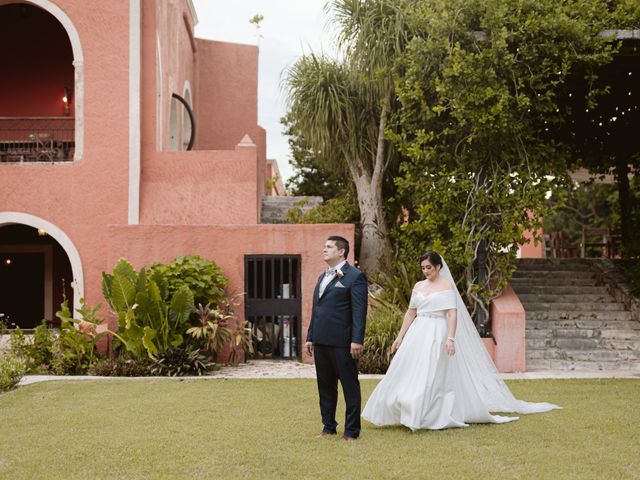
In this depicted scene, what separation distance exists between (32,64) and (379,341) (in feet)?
42.1

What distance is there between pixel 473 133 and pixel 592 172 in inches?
245

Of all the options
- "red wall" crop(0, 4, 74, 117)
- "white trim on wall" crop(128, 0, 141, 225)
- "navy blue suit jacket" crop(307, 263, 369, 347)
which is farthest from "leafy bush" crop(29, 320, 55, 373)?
"red wall" crop(0, 4, 74, 117)

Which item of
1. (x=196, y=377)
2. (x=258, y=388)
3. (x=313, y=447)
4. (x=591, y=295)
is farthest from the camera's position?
(x=591, y=295)

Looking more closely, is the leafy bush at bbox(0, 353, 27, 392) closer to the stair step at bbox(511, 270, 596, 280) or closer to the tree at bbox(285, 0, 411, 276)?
the tree at bbox(285, 0, 411, 276)

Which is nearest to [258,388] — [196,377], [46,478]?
[196,377]

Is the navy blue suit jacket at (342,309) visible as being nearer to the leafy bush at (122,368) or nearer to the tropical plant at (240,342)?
the leafy bush at (122,368)

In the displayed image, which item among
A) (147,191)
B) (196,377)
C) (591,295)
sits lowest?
(196,377)

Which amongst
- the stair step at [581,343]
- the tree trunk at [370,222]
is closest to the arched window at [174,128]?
the tree trunk at [370,222]

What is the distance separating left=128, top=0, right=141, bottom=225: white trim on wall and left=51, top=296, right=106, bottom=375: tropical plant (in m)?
3.17

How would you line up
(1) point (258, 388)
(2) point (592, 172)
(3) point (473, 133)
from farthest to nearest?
(2) point (592, 172), (3) point (473, 133), (1) point (258, 388)

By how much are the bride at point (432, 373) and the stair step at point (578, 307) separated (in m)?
6.84

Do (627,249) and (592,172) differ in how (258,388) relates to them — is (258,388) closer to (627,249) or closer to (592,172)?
(627,249)

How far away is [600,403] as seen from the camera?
30.5 feet

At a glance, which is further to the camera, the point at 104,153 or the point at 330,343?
the point at 104,153
